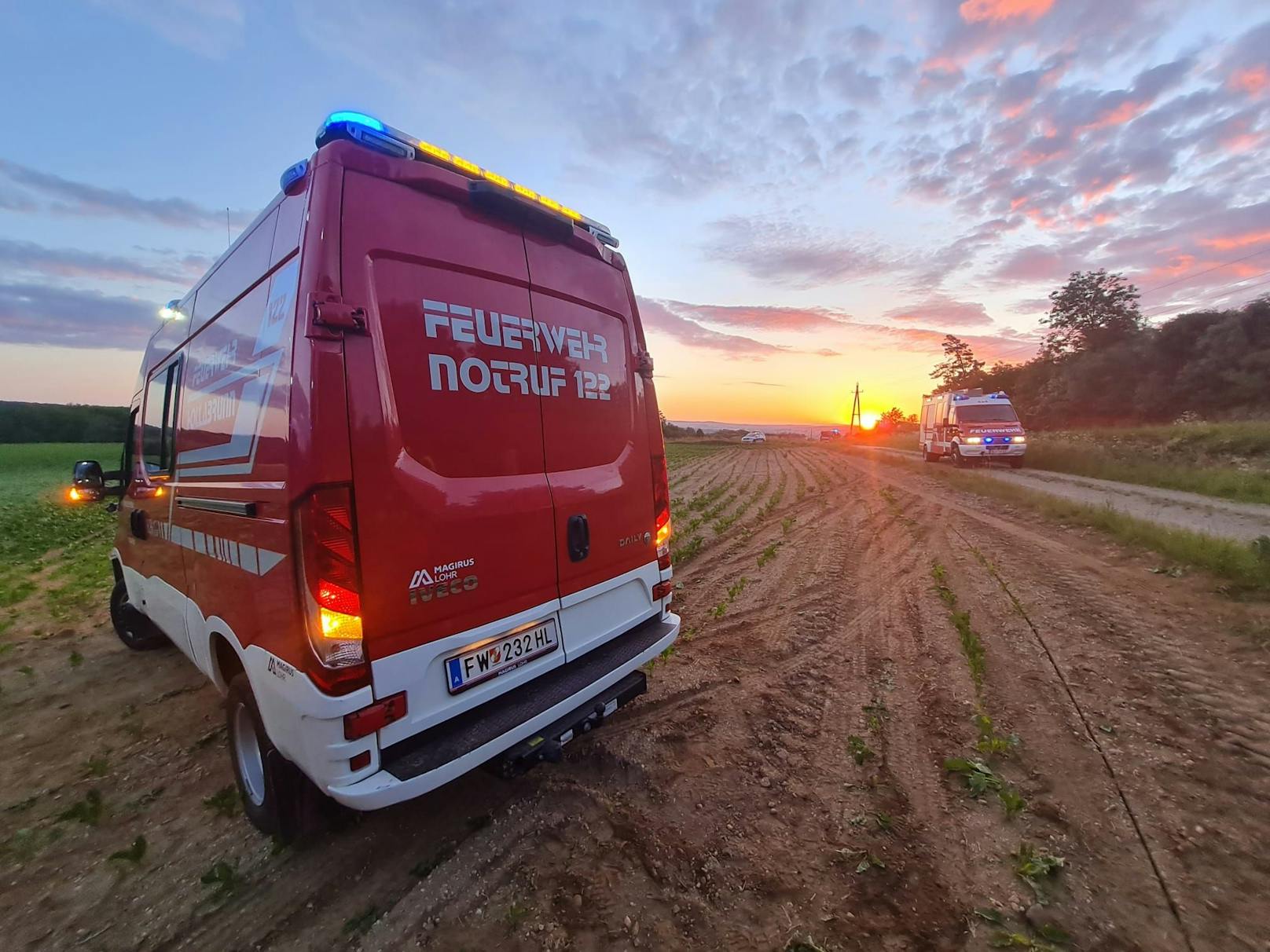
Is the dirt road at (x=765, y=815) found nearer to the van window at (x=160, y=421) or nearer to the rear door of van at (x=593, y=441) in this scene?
the rear door of van at (x=593, y=441)

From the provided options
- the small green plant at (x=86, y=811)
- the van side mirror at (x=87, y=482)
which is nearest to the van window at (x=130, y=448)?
the van side mirror at (x=87, y=482)

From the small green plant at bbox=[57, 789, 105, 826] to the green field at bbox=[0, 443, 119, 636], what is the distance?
4.77 metres

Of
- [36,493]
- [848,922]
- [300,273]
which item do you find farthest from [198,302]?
[36,493]

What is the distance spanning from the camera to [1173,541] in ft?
23.6

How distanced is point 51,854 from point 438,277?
3537mm

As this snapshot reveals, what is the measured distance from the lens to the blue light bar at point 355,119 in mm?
2312

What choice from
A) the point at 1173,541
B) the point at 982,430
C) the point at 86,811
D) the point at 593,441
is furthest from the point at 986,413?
the point at 86,811

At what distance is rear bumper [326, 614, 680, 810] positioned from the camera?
7.15ft

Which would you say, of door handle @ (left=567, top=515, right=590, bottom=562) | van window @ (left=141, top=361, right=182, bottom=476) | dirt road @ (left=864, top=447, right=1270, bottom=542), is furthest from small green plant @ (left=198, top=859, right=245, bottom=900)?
dirt road @ (left=864, top=447, right=1270, bottom=542)

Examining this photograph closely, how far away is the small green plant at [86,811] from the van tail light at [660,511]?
3.47 metres

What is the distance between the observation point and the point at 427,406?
2381 mm

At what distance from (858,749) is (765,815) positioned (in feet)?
2.92

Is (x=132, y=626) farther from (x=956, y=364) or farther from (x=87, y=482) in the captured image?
(x=956, y=364)

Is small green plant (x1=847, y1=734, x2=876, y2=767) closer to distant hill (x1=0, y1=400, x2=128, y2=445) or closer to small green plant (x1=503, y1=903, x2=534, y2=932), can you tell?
small green plant (x1=503, y1=903, x2=534, y2=932)
